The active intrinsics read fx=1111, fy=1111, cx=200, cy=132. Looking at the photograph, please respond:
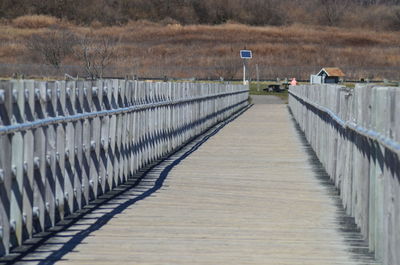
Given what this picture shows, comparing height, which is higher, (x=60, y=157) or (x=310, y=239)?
(x=60, y=157)

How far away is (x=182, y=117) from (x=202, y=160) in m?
5.01

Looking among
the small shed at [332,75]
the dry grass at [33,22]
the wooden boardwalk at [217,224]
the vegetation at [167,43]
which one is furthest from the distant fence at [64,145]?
the dry grass at [33,22]

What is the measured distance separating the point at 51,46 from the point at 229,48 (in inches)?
1128

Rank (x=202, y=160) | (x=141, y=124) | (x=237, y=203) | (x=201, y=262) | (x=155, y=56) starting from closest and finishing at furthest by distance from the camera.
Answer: (x=201, y=262), (x=237, y=203), (x=141, y=124), (x=202, y=160), (x=155, y=56)

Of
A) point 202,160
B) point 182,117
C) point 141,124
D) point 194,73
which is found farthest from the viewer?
point 194,73

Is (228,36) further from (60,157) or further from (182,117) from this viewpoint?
(60,157)

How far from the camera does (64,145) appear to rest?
1217cm

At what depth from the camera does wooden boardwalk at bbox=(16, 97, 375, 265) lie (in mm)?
9938

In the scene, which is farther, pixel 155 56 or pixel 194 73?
pixel 155 56

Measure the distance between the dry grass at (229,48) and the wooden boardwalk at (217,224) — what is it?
10152 cm

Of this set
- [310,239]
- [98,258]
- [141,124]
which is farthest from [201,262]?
[141,124]

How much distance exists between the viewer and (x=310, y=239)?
11039 mm

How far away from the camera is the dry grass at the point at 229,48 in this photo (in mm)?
130375

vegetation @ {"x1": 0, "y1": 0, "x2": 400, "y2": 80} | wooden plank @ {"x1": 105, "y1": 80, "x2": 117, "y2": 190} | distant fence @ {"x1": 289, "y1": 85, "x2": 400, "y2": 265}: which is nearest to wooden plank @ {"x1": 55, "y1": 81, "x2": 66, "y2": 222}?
wooden plank @ {"x1": 105, "y1": 80, "x2": 117, "y2": 190}
